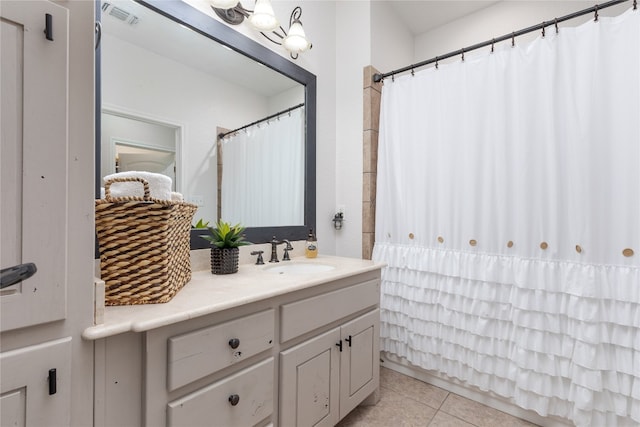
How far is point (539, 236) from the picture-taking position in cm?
149

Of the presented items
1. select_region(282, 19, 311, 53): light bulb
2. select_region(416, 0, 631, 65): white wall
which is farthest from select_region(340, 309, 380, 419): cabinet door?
select_region(416, 0, 631, 65): white wall

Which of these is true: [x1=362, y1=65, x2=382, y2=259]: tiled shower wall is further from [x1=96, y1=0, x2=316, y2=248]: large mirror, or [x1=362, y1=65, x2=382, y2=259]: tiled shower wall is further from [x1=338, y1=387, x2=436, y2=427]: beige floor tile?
[x1=338, y1=387, x2=436, y2=427]: beige floor tile

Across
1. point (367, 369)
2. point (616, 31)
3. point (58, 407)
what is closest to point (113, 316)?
point (58, 407)

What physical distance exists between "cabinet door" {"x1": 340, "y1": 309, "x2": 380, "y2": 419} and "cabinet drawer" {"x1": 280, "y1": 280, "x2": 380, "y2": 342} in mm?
83

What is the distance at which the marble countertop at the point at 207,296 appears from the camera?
714 mm

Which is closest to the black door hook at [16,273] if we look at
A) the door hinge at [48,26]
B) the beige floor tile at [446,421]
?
the door hinge at [48,26]

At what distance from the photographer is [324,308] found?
128cm

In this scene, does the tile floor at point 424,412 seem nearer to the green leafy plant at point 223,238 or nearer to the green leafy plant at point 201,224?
the green leafy plant at point 223,238

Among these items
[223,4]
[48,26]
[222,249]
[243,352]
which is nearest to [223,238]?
[222,249]

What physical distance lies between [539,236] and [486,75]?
0.93 m

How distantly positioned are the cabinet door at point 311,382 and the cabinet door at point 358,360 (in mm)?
54

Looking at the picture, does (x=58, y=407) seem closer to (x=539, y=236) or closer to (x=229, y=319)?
(x=229, y=319)

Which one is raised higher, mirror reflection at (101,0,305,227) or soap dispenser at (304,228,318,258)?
mirror reflection at (101,0,305,227)

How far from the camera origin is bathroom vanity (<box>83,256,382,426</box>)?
75 cm
